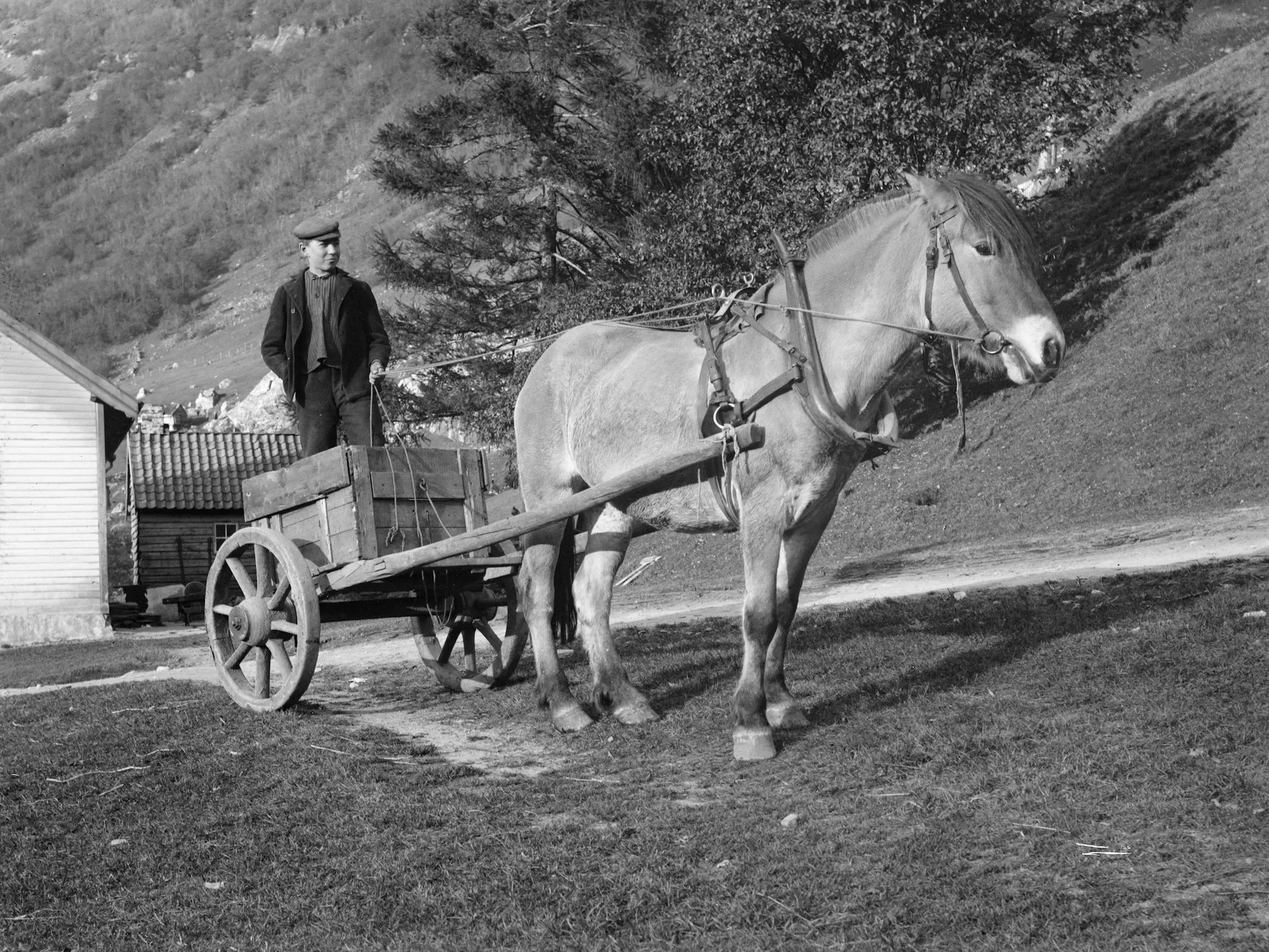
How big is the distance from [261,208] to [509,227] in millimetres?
175981

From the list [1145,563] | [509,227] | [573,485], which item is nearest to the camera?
[573,485]

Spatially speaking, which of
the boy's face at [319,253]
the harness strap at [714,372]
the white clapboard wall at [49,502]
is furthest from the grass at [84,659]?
the harness strap at [714,372]

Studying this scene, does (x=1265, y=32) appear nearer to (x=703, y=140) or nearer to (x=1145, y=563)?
(x=703, y=140)

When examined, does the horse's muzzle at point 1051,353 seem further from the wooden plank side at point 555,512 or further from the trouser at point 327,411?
the trouser at point 327,411

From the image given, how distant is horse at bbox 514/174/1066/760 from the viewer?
22.4 feet

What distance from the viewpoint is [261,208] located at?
199 m

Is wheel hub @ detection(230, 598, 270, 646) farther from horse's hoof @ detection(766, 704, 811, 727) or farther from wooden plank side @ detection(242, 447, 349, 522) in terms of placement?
horse's hoof @ detection(766, 704, 811, 727)

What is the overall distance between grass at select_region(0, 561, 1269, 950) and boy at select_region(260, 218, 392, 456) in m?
1.97

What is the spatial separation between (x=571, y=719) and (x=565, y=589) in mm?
1139

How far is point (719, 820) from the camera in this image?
5898 mm

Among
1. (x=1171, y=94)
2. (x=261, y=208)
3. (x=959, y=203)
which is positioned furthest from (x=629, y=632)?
(x=261, y=208)

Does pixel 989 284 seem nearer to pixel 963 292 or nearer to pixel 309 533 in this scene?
pixel 963 292

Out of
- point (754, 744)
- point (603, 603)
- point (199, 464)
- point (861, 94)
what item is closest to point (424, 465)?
point (603, 603)

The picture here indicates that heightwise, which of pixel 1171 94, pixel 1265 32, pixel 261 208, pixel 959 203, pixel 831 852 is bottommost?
pixel 831 852
